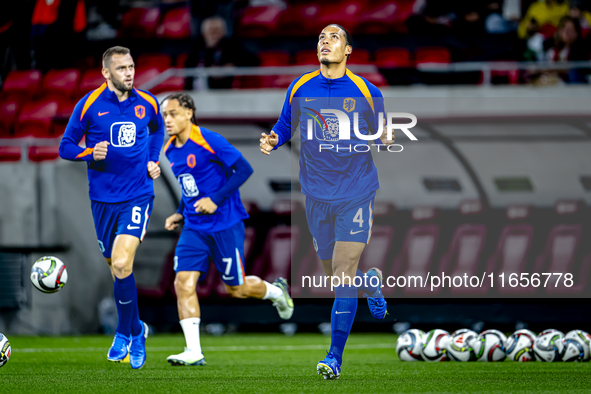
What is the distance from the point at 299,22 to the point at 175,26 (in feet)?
6.81

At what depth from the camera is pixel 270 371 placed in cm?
600

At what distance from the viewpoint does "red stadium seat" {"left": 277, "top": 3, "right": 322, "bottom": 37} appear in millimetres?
13641

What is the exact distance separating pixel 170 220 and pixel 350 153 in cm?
178

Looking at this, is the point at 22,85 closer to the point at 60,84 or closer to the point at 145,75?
the point at 60,84

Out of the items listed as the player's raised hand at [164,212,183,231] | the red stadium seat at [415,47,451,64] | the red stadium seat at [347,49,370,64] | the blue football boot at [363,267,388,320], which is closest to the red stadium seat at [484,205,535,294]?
the red stadium seat at [415,47,451,64]

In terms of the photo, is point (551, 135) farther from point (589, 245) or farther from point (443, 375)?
point (443, 375)

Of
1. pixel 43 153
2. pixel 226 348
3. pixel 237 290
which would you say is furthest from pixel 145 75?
pixel 237 290

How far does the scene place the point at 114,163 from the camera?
6426mm

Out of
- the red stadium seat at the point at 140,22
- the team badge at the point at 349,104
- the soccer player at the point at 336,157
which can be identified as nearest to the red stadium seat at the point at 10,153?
the red stadium seat at the point at 140,22

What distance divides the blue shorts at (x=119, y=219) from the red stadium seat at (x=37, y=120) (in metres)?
5.72

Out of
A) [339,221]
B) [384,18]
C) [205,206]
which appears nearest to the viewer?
[339,221]

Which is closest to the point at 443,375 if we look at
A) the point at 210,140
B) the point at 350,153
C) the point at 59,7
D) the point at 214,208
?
the point at 350,153

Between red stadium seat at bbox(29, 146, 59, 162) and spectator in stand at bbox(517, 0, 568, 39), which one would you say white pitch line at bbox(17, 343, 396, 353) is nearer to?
red stadium seat at bbox(29, 146, 59, 162)

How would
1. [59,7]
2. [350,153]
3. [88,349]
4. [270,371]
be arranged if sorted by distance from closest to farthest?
[350,153]
[270,371]
[88,349]
[59,7]
